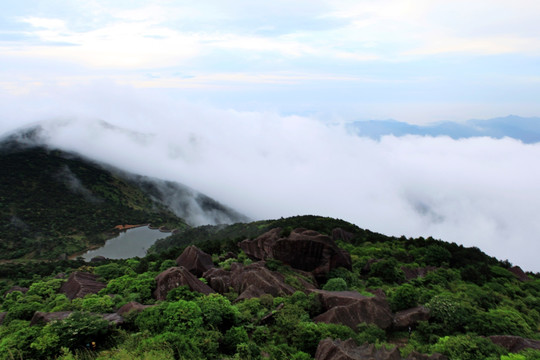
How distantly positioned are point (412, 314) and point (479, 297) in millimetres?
9294

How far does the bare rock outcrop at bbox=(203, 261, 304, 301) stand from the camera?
82.3 feet

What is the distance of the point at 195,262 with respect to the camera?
3091 centimetres

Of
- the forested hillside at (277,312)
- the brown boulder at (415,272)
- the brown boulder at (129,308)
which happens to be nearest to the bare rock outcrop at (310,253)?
the forested hillside at (277,312)

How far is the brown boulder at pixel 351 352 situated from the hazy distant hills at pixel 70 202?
3113 inches

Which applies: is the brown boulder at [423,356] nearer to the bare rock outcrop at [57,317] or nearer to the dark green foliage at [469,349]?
the dark green foliage at [469,349]

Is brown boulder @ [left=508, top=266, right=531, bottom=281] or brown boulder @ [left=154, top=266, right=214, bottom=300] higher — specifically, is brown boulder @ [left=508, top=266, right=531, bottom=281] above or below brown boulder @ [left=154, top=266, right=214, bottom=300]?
below

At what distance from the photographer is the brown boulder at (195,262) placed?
30.6 m

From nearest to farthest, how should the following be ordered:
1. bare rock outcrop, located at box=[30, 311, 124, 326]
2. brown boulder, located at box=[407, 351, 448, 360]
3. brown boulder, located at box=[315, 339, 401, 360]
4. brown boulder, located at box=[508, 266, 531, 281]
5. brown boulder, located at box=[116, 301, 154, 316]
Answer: brown boulder, located at box=[315, 339, 401, 360] → brown boulder, located at box=[407, 351, 448, 360] → bare rock outcrop, located at box=[30, 311, 124, 326] → brown boulder, located at box=[116, 301, 154, 316] → brown boulder, located at box=[508, 266, 531, 281]

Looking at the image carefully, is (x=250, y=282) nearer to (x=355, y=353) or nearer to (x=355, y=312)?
(x=355, y=312)

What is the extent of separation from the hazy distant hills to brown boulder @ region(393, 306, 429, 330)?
78.2 meters

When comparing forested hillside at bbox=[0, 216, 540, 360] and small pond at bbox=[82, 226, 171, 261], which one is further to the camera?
small pond at bbox=[82, 226, 171, 261]

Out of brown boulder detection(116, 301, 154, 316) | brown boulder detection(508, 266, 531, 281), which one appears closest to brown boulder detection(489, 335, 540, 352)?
brown boulder detection(116, 301, 154, 316)

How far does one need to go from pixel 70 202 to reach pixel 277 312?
360ft

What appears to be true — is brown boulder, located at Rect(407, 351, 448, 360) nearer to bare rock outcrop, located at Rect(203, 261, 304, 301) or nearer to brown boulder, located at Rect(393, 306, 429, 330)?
brown boulder, located at Rect(393, 306, 429, 330)
